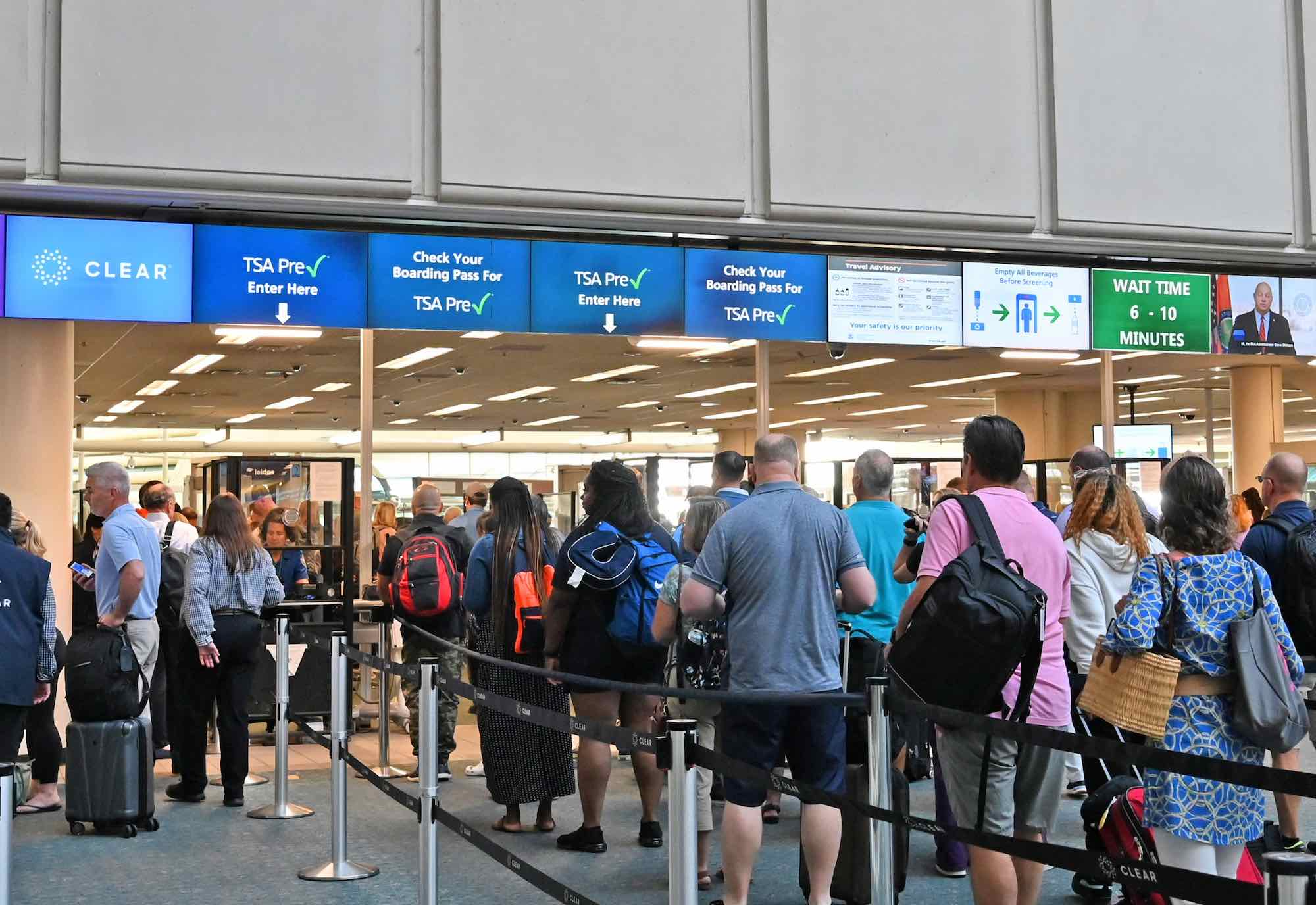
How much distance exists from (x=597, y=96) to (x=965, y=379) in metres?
7.49

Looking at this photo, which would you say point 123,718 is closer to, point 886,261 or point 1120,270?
point 886,261

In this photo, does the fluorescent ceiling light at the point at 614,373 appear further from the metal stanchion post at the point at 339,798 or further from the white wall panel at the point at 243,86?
the metal stanchion post at the point at 339,798

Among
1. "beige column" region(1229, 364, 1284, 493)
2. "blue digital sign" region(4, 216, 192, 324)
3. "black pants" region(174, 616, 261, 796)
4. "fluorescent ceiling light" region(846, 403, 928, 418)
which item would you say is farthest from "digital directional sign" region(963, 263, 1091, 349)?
"fluorescent ceiling light" region(846, 403, 928, 418)

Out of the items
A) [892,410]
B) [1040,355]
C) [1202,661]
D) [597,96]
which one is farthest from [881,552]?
[892,410]

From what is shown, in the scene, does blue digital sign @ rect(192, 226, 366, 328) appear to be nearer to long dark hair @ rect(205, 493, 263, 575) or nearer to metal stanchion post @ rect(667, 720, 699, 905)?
long dark hair @ rect(205, 493, 263, 575)

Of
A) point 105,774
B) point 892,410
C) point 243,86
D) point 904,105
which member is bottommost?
point 105,774

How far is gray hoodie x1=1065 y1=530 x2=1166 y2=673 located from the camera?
19.3 feet

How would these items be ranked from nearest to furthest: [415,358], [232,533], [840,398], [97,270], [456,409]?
[232,533]
[97,270]
[415,358]
[840,398]
[456,409]

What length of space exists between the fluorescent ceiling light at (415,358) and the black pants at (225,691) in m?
5.25

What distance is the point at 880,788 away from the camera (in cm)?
388

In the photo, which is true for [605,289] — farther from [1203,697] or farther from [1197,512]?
[1203,697]

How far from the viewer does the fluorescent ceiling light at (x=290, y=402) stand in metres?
16.1

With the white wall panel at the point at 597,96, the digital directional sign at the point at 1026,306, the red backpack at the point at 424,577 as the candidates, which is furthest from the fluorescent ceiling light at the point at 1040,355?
the red backpack at the point at 424,577

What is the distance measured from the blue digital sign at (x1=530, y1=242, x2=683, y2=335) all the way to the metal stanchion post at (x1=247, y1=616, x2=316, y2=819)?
2.81m
